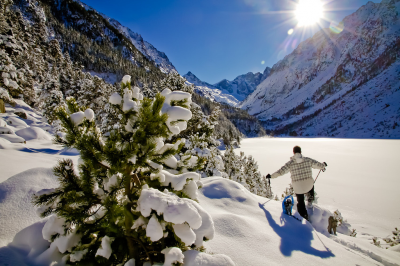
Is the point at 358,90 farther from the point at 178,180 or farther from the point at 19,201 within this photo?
the point at 19,201

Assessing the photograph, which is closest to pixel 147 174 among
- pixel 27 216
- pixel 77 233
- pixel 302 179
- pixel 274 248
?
pixel 77 233

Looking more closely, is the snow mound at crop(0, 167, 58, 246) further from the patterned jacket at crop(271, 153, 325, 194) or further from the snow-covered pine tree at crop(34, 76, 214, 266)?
the patterned jacket at crop(271, 153, 325, 194)

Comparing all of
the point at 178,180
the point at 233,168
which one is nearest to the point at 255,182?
the point at 233,168

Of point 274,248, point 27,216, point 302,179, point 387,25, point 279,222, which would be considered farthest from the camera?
point 387,25

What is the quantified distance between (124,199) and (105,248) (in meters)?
0.40

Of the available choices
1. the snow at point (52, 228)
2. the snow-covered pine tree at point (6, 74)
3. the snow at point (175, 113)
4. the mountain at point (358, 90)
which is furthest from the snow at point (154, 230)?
the mountain at point (358, 90)

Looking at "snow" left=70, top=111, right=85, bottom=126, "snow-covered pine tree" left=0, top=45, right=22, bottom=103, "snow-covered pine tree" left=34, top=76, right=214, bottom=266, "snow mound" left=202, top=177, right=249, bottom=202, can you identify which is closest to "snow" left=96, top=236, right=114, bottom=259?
"snow-covered pine tree" left=34, top=76, right=214, bottom=266

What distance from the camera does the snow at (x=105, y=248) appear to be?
1.33 meters

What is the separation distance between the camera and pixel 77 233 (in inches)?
62.0

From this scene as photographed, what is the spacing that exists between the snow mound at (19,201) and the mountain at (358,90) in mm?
113752

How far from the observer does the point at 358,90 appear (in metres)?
126

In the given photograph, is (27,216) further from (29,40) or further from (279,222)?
(29,40)

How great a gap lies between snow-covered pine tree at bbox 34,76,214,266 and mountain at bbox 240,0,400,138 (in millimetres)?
112707

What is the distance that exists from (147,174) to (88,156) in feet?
2.02
